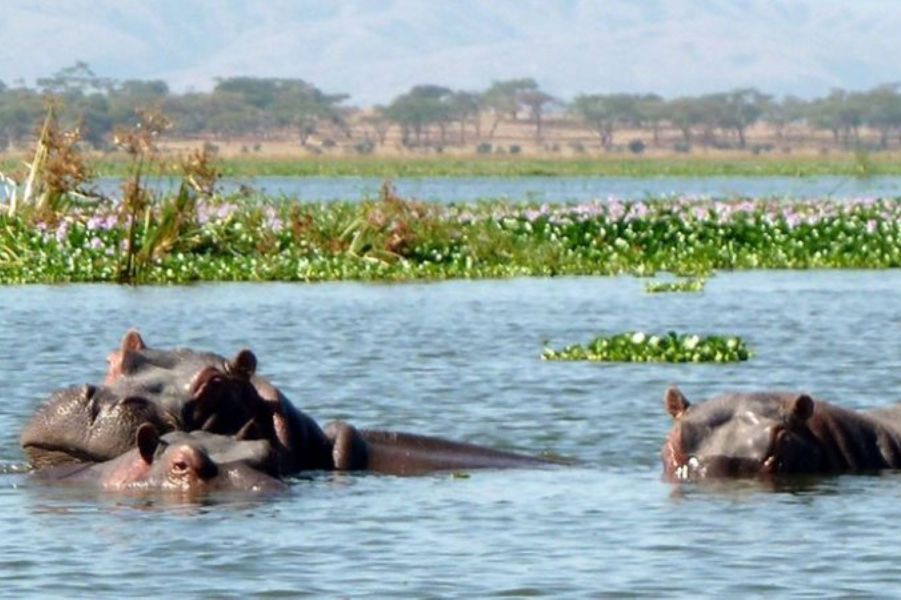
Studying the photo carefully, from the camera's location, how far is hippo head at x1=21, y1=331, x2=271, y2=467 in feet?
38.4

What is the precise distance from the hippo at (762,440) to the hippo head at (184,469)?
1994 millimetres

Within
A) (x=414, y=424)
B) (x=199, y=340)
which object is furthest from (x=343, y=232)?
(x=414, y=424)

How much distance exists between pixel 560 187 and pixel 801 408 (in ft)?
224

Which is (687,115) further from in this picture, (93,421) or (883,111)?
(93,421)

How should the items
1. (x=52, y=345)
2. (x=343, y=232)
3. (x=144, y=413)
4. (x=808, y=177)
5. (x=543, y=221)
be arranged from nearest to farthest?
1. (x=144, y=413)
2. (x=52, y=345)
3. (x=343, y=232)
4. (x=543, y=221)
5. (x=808, y=177)

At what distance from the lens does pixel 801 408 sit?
1188cm

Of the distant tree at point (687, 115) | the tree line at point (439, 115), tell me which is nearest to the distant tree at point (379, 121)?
the tree line at point (439, 115)

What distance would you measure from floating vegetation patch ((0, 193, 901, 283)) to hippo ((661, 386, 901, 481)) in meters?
15.7

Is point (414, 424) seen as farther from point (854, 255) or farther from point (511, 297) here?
point (854, 255)

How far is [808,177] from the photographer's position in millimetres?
91438

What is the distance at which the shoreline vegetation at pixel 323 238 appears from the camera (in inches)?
1124

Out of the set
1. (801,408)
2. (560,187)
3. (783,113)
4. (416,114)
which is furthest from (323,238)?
(783,113)

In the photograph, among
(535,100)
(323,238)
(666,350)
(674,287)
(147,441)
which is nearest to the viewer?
(147,441)

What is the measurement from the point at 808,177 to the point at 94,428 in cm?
8119
